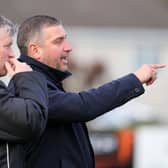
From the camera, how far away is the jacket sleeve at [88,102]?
418cm

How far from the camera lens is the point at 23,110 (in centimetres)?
387

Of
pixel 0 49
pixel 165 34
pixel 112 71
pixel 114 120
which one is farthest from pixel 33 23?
pixel 165 34

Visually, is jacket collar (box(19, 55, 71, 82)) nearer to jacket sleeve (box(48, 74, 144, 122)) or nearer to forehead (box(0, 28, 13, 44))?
jacket sleeve (box(48, 74, 144, 122))

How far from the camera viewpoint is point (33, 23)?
4473 mm

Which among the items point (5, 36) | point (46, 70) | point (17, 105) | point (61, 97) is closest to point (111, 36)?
point (46, 70)

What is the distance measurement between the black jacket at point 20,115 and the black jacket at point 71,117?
0.18 metres

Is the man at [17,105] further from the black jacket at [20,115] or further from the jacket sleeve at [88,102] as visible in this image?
the jacket sleeve at [88,102]

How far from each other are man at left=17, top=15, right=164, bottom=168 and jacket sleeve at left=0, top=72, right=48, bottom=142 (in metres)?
0.23

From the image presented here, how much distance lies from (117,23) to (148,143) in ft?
35.5

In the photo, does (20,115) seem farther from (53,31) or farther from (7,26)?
(53,31)

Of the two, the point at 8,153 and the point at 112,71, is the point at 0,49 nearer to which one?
the point at 8,153

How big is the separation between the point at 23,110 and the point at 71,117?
391 mm

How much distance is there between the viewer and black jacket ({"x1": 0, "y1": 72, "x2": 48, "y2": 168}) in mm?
3867

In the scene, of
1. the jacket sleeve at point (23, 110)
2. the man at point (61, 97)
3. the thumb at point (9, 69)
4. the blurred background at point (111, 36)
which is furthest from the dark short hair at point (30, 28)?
the blurred background at point (111, 36)
